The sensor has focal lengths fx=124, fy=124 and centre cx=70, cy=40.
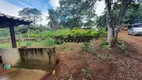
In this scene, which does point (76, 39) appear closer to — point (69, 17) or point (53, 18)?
point (69, 17)

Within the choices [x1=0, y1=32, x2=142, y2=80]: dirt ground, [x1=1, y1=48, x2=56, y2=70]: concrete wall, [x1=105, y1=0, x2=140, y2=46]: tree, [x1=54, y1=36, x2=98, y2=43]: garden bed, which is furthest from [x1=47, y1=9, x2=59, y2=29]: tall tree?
[x1=0, y1=32, x2=142, y2=80]: dirt ground

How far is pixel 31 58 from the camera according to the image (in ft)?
19.8

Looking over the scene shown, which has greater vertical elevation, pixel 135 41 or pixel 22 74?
pixel 135 41

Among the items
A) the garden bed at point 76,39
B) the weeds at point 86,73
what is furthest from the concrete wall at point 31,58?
the garden bed at point 76,39

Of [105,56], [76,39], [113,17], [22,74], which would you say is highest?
[113,17]

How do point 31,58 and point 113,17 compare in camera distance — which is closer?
point 31,58

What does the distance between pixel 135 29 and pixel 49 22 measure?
65.4ft

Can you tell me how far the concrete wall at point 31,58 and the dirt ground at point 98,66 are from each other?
513 millimetres

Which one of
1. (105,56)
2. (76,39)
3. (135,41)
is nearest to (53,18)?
(76,39)

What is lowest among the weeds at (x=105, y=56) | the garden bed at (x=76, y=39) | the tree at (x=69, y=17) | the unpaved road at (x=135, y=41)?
the weeds at (x=105, y=56)

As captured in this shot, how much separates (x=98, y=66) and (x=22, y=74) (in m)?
3.34

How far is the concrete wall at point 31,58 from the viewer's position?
5.64 metres

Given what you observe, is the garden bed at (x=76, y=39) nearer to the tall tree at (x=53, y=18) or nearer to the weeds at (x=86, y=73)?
the weeds at (x=86, y=73)

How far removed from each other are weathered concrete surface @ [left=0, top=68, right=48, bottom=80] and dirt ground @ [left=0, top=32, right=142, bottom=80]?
33 cm
